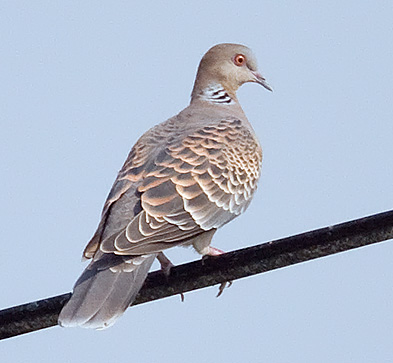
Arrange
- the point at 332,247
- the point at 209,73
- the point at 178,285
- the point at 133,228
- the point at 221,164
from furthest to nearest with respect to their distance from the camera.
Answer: the point at 209,73
the point at 221,164
the point at 133,228
the point at 178,285
the point at 332,247

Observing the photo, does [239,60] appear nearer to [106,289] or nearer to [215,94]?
[215,94]

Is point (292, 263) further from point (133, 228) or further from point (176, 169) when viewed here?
point (176, 169)

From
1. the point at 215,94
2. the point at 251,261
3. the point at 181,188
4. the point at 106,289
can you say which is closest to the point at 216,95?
the point at 215,94

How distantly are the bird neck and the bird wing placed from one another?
0.61 meters

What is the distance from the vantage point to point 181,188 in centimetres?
538

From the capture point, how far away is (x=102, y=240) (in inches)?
198

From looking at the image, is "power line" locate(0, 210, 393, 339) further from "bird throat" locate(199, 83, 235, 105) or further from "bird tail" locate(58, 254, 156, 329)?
"bird throat" locate(199, 83, 235, 105)

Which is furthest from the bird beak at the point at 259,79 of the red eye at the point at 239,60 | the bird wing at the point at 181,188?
the bird wing at the point at 181,188

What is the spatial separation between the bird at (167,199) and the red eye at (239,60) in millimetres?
291

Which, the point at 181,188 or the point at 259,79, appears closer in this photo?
the point at 181,188

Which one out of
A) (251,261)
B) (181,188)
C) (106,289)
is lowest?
(106,289)

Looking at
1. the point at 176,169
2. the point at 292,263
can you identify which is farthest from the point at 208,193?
the point at 292,263

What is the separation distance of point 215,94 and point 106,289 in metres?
2.64

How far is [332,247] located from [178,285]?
26.7 inches
